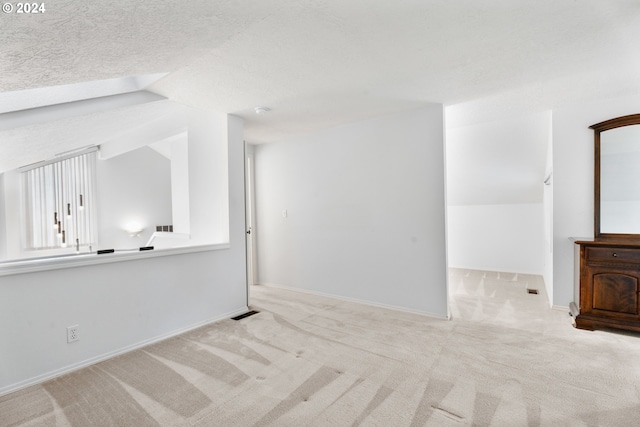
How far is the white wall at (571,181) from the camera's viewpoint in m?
3.19

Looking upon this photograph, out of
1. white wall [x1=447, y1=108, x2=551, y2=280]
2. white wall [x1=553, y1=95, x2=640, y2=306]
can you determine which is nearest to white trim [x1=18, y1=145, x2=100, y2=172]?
white wall [x1=447, y1=108, x2=551, y2=280]

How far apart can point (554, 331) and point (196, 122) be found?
4.73 m

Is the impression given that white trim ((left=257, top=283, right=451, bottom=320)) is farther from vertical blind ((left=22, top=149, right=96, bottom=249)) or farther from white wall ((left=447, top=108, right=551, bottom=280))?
vertical blind ((left=22, top=149, right=96, bottom=249))

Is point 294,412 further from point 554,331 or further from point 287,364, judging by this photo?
point 554,331

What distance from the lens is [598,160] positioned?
123 inches

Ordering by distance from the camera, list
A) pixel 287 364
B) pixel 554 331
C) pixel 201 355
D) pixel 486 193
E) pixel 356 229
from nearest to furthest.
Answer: pixel 287 364 < pixel 201 355 < pixel 554 331 < pixel 356 229 < pixel 486 193

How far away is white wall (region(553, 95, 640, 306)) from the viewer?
3.19 meters

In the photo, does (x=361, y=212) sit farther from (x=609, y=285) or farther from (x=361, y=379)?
(x=609, y=285)

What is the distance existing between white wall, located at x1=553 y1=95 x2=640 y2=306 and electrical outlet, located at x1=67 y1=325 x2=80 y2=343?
15.4 feet

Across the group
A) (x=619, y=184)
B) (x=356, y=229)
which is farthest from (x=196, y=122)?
(x=619, y=184)

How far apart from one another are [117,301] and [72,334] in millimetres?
355

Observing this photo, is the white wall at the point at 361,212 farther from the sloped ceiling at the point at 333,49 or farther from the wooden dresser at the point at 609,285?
the wooden dresser at the point at 609,285

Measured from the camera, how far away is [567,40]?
201 centimetres

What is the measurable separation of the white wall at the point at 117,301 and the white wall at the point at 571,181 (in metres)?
3.66
